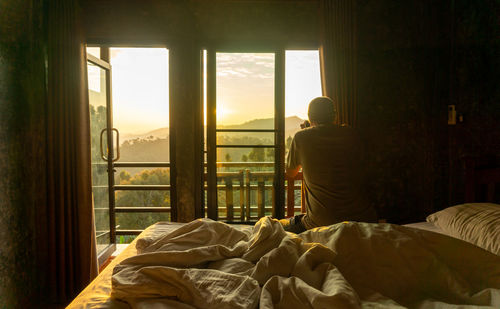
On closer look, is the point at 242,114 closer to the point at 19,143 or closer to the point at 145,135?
the point at 19,143

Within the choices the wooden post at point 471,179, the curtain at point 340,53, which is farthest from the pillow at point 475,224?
the curtain at point 340,53

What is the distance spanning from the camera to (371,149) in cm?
278

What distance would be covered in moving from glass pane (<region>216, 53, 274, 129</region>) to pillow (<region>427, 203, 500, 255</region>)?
1.68 meters

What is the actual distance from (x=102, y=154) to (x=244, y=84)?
1715 millimetres

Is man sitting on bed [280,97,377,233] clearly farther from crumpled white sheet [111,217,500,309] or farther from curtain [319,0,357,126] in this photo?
curtain [319,0,357,126]

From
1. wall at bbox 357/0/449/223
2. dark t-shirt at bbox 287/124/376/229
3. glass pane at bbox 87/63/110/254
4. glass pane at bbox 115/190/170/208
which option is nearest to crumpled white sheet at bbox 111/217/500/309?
dark t-shirt at bbox 287/124/376/229

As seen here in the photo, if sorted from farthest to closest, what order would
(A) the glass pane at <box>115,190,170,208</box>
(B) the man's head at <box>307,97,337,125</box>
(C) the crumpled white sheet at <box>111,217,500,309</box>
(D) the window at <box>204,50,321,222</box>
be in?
1. (A) the glass pane at <box>115,190,170,208</box>
2. (D) the window at <box>204,50,321,222</box>
3. (B) the man's head at <box>307,97,337,125</box>
4. (C) the crumpled white sheet at <box>111,217,500,309</box>

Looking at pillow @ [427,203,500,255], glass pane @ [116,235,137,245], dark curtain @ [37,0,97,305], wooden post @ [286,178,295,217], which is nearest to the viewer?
pillow @ [427,203,500,255]

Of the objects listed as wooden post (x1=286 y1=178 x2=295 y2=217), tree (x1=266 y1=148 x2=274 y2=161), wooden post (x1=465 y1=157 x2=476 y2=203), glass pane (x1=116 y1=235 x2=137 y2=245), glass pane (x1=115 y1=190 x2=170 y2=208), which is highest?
tree (x1=266 y1=148 x2=274 y2=161)

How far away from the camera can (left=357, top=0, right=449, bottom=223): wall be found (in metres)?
2.73

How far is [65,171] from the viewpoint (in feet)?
8.26

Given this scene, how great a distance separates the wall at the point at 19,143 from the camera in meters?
2.04

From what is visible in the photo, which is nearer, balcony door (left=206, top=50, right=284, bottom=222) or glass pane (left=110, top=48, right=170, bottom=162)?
balcony door (left=206, top=50, right=284, bottom=222)

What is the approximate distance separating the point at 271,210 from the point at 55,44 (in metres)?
2.46
